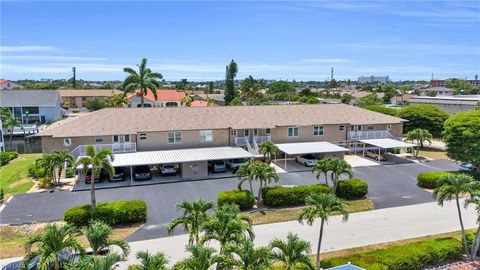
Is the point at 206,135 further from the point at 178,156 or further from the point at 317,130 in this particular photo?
the point at 317,130

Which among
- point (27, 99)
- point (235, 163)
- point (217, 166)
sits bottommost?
point (217, 166)

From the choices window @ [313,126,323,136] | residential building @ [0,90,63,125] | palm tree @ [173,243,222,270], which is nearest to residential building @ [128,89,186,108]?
residential building @ [0,90,63,125]

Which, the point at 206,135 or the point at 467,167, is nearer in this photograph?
the point at 467,167

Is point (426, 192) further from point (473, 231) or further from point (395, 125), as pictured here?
point (395, 125)

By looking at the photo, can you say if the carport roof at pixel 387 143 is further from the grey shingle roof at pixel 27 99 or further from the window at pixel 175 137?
the grey shingle roof at pixel 27 99

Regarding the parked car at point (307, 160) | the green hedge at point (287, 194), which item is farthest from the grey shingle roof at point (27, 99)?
the green hedge at point (287, 194)

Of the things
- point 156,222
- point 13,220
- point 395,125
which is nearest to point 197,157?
point 156,222

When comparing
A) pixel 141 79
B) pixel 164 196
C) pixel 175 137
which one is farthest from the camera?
A: pixel 141 79

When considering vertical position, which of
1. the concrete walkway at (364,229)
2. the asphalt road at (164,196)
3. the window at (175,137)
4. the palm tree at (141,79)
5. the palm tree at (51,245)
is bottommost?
the concrete walkway at (364,229)

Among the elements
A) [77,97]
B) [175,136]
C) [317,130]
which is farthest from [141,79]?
[77,97]
